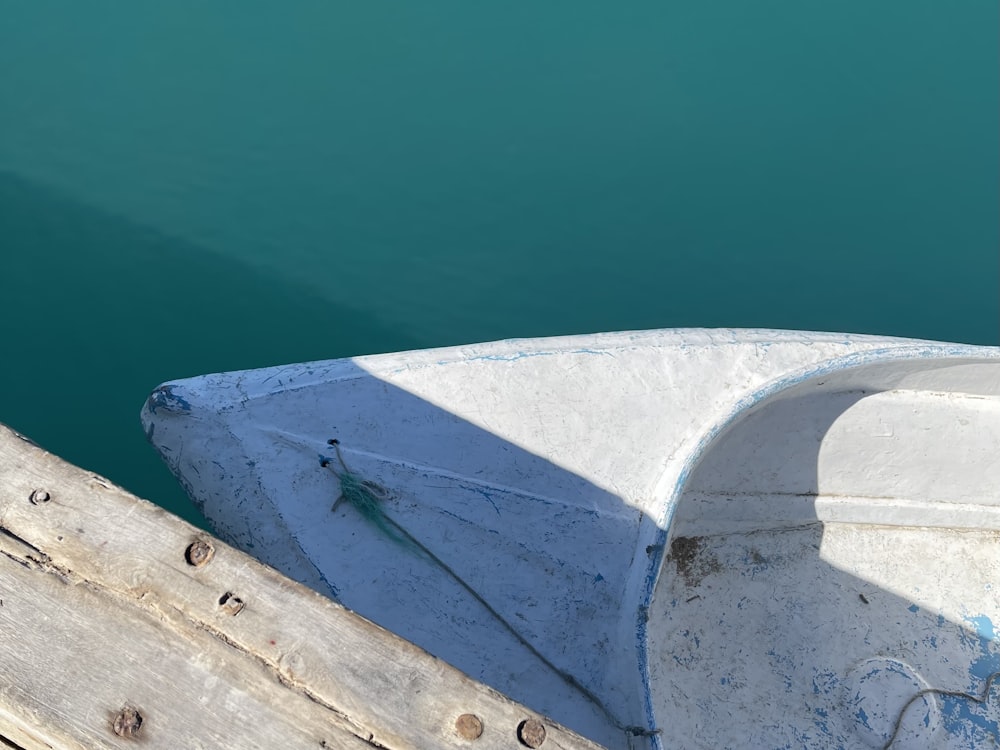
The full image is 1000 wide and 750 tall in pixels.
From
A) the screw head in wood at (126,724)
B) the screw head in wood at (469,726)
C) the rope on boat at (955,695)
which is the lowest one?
the screw head in wood at (126,724)

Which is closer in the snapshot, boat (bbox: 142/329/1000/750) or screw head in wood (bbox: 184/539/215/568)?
screw head in wood (bbox: 184/539/215/568)

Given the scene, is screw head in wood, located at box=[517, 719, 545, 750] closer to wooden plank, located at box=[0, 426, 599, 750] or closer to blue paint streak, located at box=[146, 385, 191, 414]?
wooden plank, located at box=[0, 426, 599, 750]

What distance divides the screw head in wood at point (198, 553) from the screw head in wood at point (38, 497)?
0.97 ft

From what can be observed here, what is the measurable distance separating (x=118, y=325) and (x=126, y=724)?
129 inches

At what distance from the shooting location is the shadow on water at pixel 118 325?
163 inches

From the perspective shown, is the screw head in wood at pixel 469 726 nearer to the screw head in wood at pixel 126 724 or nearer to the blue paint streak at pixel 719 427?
the screw head in wood at pixel 126 724

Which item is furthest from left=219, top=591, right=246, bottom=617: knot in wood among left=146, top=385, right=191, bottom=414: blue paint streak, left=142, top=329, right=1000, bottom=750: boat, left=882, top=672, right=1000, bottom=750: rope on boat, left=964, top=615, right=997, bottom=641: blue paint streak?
left=964, top=615, right=997, bottom=641: blue paint streak

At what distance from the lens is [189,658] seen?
59.3 inches

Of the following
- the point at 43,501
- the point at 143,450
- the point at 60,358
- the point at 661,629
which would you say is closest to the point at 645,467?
the point at 661,629

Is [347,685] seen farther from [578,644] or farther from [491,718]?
[578,644]

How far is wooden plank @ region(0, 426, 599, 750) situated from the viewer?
146 centimetres

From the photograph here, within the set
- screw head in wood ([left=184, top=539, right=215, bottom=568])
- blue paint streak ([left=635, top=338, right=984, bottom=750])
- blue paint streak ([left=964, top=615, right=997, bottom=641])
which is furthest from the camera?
blue paint streak ([left=964, top=615, right=997, bottom=641])

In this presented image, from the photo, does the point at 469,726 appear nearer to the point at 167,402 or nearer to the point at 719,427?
Answer: the point at 719,427

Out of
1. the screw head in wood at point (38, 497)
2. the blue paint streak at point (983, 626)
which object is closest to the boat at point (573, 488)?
the blue paint streak at point (983, 626)
